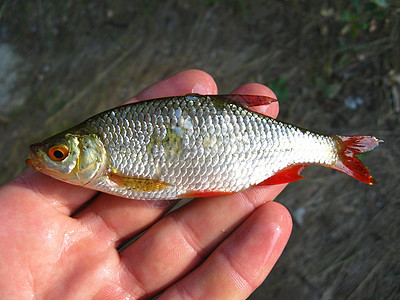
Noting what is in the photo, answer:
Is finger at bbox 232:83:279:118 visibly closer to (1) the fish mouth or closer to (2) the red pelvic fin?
(2) the red pelvic fin

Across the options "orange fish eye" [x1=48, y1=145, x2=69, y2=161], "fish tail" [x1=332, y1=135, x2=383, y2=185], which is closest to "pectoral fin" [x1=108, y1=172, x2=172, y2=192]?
"orange fish eye" [x1=48, y1=145, x2=69, y2=161]

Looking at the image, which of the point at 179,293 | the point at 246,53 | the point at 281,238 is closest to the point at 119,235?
the point at 179,293

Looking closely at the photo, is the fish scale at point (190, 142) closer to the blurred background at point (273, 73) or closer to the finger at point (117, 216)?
the finger at point (117, 216)

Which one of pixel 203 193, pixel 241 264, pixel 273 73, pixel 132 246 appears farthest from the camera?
pixel 273 73

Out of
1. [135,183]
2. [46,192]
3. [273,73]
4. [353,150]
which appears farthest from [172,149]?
[273,73]

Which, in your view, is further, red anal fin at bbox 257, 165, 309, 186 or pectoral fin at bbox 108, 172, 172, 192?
red anal fin at bbox 257, 165, 309, 186

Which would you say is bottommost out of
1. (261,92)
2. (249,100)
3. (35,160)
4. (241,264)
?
(241,264)

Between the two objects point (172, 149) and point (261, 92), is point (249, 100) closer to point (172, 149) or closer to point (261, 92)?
point (261, 92)
